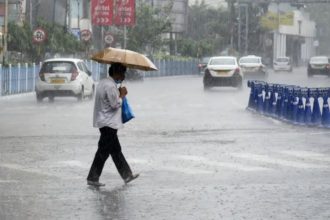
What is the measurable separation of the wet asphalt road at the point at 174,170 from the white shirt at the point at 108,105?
0.80 m

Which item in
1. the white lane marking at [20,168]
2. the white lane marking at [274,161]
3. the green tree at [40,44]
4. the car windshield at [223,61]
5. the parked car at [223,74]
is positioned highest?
the green tree at [40,44]

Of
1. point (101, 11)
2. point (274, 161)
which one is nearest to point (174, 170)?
point (274, 161)

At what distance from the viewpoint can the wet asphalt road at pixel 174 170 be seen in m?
11.1

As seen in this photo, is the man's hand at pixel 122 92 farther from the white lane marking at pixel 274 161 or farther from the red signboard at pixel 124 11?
the red signboard at pixel 124 11

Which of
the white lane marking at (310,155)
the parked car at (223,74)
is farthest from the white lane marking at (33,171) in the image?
the parked car at (223,74)

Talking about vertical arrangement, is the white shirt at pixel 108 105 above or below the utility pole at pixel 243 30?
below

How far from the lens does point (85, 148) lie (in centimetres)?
1856

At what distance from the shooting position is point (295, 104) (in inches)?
977

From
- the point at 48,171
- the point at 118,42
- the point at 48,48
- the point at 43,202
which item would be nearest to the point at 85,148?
the point at 48,171

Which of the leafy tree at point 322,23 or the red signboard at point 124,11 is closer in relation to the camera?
the red signboard at point 124,11

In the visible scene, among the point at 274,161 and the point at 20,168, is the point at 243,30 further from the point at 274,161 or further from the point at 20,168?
the point at 20,168

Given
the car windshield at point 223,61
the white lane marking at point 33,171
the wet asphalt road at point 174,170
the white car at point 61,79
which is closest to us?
the wet asphalt road at point 174,170

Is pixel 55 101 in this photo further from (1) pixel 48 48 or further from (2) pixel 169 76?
(2) pixel 169 76

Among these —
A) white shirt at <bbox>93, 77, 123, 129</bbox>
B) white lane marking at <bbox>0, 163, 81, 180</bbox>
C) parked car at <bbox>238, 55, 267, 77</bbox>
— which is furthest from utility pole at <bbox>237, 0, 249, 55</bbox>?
white shirt at <bbox>93, 77, 123, 129</bbox>
